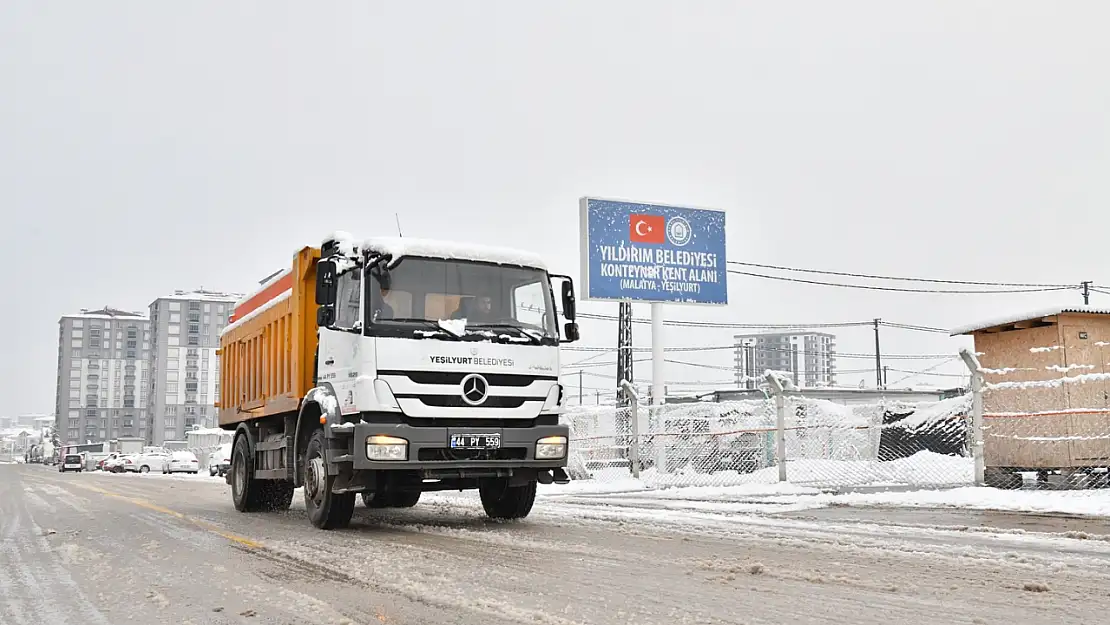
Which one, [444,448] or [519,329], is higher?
[519,329]

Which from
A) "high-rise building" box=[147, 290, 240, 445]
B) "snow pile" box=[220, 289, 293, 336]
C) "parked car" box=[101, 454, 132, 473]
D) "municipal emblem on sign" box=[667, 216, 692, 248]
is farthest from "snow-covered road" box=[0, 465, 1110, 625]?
"high-rise building" box=[147, 290, 240, 445]

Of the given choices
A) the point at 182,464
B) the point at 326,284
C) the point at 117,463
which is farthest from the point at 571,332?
the point at 117,463

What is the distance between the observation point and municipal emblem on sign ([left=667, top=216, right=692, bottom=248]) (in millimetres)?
25312

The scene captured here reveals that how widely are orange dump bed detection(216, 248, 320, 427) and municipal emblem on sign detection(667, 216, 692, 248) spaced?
43.4ft

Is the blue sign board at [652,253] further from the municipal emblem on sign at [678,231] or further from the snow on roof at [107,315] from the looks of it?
the snow on roof at [107,315]

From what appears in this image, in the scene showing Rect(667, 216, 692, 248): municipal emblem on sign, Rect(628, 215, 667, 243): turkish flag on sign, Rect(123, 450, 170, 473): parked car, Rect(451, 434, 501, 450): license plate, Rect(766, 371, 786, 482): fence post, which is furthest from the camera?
Rect(123, 450, 170, 473): parked car

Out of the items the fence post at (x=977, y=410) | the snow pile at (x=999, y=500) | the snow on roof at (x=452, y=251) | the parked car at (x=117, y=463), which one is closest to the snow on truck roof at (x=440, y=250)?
the snow on roof at (x=452, y=251)

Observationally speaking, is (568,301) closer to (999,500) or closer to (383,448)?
(383,448)

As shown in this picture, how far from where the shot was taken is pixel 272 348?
12.3 meters

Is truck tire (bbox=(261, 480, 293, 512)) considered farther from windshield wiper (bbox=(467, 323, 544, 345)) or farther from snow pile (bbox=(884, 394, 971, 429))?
snow pile (bbox=(884, 394, 971, 429))

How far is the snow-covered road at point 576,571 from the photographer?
506cm

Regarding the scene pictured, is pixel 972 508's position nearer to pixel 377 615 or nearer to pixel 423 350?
pixel 423 350

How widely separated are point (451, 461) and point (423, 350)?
3.69 feet

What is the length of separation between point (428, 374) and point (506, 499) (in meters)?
2.51
